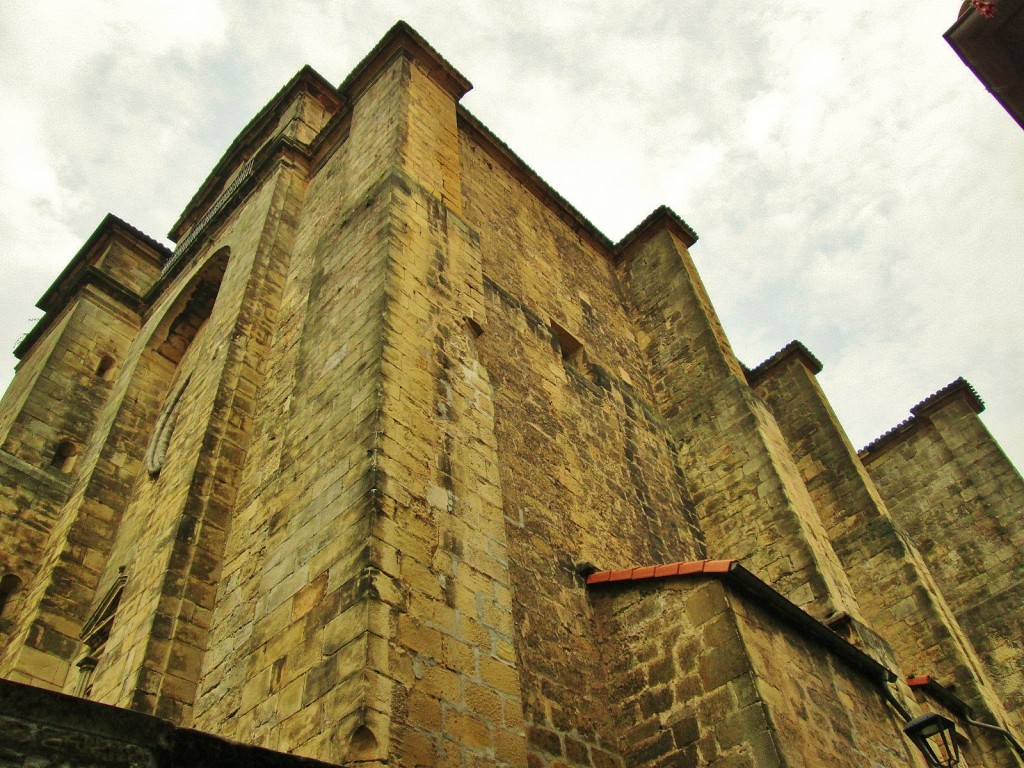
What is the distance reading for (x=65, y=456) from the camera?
9.59 m

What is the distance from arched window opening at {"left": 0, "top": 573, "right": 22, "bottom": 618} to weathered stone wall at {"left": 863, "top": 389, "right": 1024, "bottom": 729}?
1070 centimetres

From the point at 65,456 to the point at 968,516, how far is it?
12054mm

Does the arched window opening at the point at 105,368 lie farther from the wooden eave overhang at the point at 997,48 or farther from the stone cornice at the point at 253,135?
the wooden eave overhang at the point at 997,48

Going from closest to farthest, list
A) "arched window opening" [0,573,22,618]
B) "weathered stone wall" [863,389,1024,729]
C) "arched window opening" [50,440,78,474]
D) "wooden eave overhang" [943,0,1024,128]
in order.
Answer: "wooden eave overhang" [943,0,1024,128] < "arched window opening" [0,573,22,618] < "arched window opening" [50,440,78,474] < "weathered stone wall" [863,389,1024,729]

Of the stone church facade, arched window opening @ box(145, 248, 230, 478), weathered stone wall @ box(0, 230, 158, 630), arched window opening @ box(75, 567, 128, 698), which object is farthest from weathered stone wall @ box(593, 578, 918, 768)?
arched window opening @ box(145, 248, 230, 478)

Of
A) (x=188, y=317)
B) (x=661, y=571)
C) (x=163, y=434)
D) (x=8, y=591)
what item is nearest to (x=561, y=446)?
(x=661, y=571)

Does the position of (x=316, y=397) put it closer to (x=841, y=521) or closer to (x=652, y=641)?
(x=652, y=641)

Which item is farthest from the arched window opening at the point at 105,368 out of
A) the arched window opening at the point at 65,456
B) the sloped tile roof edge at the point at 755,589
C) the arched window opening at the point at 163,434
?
the sloped tile roof edge at the point at 755,589

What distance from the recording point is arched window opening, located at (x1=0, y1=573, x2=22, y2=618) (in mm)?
7645

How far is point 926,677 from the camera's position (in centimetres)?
691

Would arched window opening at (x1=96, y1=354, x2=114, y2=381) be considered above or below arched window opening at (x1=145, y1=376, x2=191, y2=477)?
above

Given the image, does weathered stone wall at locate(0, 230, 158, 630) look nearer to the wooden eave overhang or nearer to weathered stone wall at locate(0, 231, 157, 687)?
weathered stone wall at locate(0, 231, 157, 687)

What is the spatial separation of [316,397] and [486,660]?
227 centimetres

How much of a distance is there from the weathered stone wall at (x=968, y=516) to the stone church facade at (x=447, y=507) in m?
0.04
